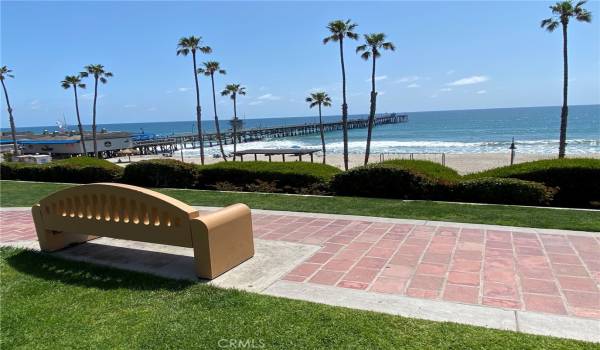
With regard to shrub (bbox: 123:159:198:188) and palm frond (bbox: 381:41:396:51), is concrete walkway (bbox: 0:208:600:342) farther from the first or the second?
palm frond (bbox: 381:41:396:51)

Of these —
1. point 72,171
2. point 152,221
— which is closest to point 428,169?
point 152,221

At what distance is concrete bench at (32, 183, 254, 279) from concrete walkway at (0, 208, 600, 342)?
0.93 feet

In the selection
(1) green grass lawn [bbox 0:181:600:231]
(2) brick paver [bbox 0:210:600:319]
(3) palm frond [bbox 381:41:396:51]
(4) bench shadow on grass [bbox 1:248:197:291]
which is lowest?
(1) green grass lawn [bbox 0:181:600:231]

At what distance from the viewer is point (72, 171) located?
50.3 ft

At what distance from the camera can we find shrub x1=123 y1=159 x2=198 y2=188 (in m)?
12.7

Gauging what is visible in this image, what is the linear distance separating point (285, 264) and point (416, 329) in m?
2.15

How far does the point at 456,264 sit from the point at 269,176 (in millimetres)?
7139

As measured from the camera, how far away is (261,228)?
7.20 meters

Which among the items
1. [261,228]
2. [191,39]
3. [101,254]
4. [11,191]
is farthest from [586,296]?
[191,39]

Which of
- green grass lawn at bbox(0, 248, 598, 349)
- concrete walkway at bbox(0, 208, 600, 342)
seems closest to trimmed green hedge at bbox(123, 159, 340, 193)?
concrete walkway at bbox(0, 208, 600, 342)

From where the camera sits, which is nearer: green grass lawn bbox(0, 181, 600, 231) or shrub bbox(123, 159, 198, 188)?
green grass lawn bbox(0, 181, 600, 231)

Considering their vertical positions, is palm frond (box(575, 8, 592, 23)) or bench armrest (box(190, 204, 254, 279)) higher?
palm frond (box(575, 8, 592, 23))

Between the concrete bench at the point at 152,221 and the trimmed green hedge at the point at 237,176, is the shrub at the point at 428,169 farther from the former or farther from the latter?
the concrete bench at the point at 152,221

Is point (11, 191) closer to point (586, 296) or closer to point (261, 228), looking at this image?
point (261, 228)
